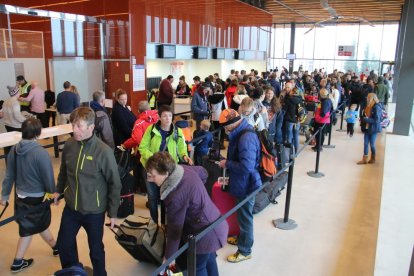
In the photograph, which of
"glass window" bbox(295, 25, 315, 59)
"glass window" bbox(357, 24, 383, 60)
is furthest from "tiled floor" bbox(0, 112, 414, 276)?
"glass window" bbox(295, 25, 315, 59)

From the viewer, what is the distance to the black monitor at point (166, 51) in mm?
10930

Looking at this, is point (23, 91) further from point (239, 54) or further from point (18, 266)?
point (239, 54)

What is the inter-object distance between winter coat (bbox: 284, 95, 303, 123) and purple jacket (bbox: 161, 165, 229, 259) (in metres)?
5.42

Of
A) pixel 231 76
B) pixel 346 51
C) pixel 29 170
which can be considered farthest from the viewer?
pixel 346 51

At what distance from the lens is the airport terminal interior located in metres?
4.05

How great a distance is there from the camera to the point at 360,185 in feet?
21.7

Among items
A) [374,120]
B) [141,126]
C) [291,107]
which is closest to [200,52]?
[291,107]

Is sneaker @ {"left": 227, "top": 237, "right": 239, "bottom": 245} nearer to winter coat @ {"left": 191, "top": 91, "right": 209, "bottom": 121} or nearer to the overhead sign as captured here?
winter coat @ {"left": 191, "top": 91, "right": 209, "bottom": 121}

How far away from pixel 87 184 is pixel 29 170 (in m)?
0.76

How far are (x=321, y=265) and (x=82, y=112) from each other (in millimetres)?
3017

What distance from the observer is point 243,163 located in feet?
11.4

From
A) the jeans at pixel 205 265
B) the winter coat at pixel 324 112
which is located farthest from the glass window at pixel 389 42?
the jeans at pixel 205 265

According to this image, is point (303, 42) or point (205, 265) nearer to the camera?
point (205, 265)

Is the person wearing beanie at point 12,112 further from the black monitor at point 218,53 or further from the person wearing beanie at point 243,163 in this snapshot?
the black monitor at point 218,53
